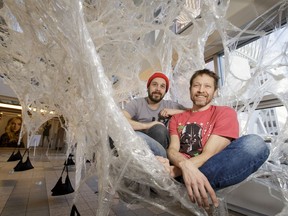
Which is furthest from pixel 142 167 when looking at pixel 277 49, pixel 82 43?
pixel 277 49

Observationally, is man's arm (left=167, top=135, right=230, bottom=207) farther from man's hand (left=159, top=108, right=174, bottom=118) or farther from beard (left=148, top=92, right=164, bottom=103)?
beard (left=148, top=92, right=164, bottom=103)

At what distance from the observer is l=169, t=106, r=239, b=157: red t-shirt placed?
0.93m

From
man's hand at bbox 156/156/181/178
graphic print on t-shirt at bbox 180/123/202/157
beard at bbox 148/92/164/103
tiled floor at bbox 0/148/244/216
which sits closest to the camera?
man's hand at bbox 156/156/181/178

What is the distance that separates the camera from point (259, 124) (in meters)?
1.89

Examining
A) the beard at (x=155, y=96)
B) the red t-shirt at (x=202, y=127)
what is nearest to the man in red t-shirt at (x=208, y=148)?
the red t-shirt at (x=202, y=127)

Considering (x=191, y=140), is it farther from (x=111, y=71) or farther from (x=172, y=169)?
(x=111, y=71)

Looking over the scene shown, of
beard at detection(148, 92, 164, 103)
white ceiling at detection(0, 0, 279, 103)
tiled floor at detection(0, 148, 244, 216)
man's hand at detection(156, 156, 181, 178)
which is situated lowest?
tiled floor at detection(0, 148, 244, 216)

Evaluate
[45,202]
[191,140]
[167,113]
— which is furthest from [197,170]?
[45,202]

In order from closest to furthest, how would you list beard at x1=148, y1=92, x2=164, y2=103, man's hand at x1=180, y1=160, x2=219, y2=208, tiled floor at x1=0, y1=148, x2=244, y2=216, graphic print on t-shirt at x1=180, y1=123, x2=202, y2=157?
man's hand at x1=180, y1=160, x2=219, y2=208 < graphic print on t-shirt at x1=180, y1=123, x2=202, y2=157 < beard at x1=148, y1=92, x2=164, y2=103 < tiled floor at x1=0, y1=148, x2=244, y2=216

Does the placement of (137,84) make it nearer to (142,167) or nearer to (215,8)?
(215,8)

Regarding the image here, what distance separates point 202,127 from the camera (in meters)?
1.02

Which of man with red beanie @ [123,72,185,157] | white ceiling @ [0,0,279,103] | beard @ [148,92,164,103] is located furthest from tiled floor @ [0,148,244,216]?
white ceiling @ [0,0,279,103]

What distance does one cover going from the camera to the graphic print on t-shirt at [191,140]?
0.97 metres

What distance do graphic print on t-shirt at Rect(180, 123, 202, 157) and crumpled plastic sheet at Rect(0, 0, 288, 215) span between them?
215 millimetres
